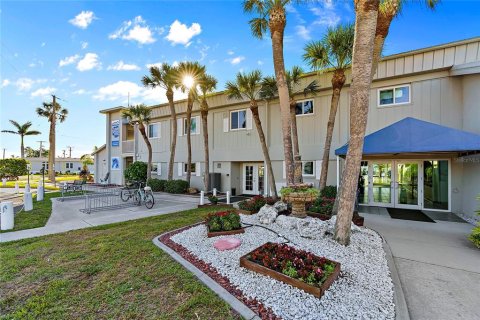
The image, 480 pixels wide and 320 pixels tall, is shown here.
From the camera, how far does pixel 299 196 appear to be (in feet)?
20.9

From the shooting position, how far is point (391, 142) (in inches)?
316

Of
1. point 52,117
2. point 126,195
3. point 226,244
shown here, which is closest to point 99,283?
point 226,244

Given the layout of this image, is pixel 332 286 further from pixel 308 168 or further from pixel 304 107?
pixel 304 107

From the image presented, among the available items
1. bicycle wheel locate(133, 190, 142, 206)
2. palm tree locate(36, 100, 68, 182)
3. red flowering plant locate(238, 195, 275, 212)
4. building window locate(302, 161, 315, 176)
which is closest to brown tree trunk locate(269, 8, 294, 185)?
red flowering plant locate(238, 195, 275, 212)

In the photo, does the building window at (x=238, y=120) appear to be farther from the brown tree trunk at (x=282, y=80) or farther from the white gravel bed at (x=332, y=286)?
the white gravel bed at (x=332, y=286)

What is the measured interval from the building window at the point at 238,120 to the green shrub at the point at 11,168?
31002 mm

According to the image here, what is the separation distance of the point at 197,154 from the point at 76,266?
1276 centimetres

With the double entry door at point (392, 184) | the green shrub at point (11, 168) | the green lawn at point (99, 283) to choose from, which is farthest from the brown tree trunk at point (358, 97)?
the green shrub at point (11, 168)

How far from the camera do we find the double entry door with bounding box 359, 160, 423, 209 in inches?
394

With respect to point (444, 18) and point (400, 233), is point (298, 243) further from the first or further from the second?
point (444, 18)

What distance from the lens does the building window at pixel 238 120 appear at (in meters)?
14.9

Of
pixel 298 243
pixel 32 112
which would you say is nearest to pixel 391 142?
pixel 298 243

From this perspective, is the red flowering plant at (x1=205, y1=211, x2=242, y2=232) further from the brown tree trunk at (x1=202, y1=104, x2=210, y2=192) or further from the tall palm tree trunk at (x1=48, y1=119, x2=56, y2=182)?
the tall palm tree trunk at (x1=48, y1=119, x2=56, y2=182)

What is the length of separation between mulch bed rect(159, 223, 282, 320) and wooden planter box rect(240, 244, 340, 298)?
0.46 metres
